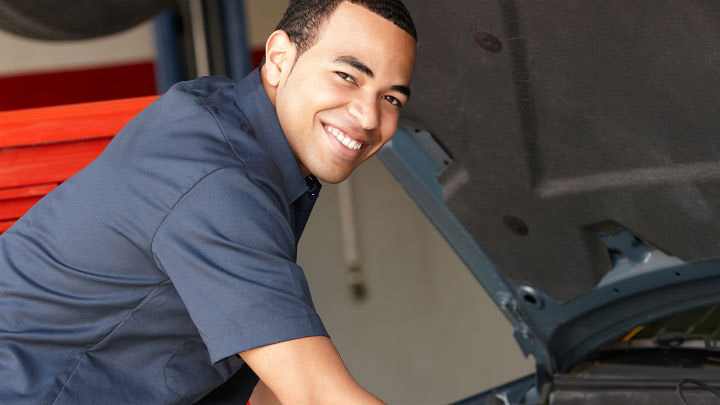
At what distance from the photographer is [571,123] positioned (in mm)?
1219

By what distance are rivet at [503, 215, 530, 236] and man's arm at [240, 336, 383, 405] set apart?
663 mm

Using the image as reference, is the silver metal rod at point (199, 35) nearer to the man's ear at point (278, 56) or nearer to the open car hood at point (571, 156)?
the open car hood at point (571, 156)

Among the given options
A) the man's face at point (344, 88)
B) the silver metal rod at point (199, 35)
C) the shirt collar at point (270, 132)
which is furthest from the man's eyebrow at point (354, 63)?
the silver metal rod at point (199, 35)

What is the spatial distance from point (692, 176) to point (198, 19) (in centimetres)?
276

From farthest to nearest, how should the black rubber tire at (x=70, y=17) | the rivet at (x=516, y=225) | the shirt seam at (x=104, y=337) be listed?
the black rubber tire at (x=70, y=17)
the rivet at (x=516, y=225)
the shirt seam at (x=104, y=337)

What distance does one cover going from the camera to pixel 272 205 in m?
0.88

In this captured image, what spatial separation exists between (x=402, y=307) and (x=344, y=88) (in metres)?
3.67

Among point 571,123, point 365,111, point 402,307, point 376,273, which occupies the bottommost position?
point 402,307

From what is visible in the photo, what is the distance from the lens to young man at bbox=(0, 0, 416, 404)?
2.77 feet

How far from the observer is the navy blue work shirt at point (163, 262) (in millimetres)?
846

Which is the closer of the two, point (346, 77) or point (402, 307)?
point (346, 77)

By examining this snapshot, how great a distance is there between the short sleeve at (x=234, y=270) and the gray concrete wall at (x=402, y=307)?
11.8 ft

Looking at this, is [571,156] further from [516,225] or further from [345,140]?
[345,140]

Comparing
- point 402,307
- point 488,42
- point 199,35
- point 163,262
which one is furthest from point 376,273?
point 163,262
